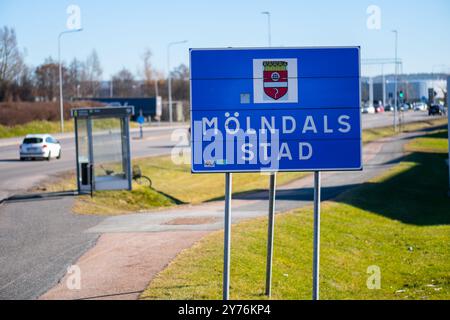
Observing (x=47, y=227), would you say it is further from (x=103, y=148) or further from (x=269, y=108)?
(x=269, y=108)

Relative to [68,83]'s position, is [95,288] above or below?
below

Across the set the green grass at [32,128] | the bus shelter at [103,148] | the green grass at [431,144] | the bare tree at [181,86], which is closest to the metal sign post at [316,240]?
the bus shelter at [103,148]

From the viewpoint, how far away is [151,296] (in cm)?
990

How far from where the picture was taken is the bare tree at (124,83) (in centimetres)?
13050

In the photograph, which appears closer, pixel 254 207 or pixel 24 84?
pixel 254 207

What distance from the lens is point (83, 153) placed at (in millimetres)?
23969

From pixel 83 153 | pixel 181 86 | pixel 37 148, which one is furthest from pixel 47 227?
pixel 181 86

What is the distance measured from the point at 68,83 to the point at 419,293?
318 feet

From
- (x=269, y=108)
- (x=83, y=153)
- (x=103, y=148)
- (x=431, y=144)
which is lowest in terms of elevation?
(x=431, y=144)

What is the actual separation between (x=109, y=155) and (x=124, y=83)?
110 meters
